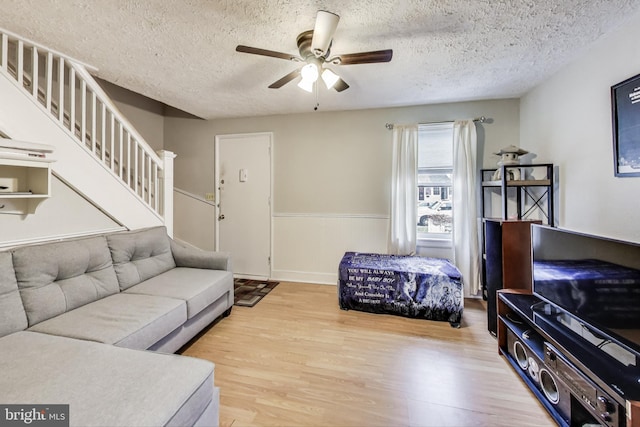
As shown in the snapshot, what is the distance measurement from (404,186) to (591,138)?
1.68m

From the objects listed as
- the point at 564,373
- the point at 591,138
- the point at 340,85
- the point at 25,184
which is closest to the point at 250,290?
the point at 25,184

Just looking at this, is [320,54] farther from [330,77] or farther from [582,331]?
[582,331]

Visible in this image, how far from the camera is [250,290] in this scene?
3.45 meters

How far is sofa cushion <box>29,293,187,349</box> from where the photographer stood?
1.50 meters

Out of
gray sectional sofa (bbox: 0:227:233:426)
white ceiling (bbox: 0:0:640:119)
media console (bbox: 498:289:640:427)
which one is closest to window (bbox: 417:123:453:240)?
white ceiling (bbox: 0:0:640:119)

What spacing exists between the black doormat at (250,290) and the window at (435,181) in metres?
2.14

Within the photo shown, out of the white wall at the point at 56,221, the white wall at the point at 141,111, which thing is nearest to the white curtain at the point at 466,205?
the white wall at the point at 56,221

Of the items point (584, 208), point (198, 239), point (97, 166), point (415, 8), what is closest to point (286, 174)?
point (198, 239)

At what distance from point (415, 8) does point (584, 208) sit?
2.04 metres

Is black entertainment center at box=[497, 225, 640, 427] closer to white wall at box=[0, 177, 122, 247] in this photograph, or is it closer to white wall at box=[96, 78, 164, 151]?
white wall at box=[0, 177, 122, 247]

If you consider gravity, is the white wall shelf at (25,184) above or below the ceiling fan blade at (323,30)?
below

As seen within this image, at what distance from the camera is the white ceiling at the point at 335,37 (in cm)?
164

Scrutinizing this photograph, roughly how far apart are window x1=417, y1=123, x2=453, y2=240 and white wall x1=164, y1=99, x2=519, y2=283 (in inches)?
8.9

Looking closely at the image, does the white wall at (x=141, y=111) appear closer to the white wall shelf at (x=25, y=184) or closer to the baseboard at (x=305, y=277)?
the white wall shelf at (x=25, y=184)
